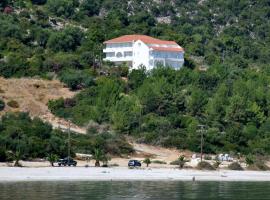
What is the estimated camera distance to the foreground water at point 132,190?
5500cm

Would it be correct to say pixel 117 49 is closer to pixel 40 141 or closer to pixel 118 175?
pixel 40 141

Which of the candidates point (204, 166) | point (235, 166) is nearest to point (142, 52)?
point (235, 166)

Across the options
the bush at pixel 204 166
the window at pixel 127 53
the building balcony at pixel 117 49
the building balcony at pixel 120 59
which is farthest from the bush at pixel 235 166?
the building balcony at pixel 120 59

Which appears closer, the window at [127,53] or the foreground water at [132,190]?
the foreground water at [132,190]

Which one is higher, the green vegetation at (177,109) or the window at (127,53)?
the window at (127,53)

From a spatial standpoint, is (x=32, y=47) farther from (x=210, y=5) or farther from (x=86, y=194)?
(x=86, y=194)

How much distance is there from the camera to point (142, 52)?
12344 cm

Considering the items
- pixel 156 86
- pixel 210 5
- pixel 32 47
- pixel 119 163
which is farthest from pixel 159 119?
pixel 210 5

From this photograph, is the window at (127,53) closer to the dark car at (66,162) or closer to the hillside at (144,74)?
the hillside at (144,74)

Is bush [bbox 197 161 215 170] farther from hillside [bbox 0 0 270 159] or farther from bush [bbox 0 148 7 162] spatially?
bush [bbox 0 148 7 162]

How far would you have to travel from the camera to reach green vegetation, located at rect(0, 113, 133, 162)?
80.4 meters

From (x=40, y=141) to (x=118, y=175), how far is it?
49.3ft

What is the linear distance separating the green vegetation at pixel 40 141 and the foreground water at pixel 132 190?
41.8 feet

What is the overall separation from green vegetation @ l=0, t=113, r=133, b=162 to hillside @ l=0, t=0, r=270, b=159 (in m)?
6.41
